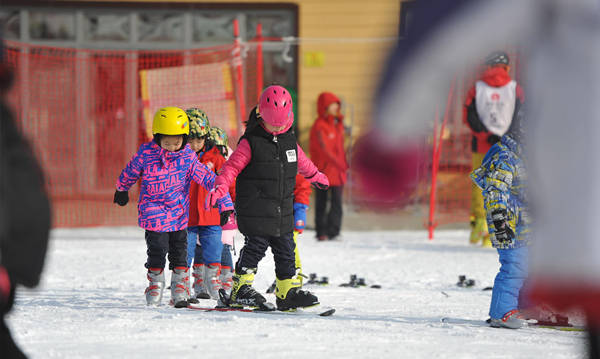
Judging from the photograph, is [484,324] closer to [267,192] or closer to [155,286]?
[267,192]

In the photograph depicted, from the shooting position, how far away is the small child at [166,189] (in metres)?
5.51

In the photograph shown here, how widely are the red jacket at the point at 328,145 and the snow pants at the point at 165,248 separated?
4541mm

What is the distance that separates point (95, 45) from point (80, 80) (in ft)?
2.05

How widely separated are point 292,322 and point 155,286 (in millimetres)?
1048

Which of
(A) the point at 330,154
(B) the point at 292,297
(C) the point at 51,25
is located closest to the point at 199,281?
(B) the point at 292,297

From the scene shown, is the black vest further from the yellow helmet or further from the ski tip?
the ski tip

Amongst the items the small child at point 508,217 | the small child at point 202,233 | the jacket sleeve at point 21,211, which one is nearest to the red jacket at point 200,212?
the small child at point 202,233

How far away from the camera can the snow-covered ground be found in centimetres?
436

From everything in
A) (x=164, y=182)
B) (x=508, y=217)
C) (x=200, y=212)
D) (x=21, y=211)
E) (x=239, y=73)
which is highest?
(x=239, y=73)

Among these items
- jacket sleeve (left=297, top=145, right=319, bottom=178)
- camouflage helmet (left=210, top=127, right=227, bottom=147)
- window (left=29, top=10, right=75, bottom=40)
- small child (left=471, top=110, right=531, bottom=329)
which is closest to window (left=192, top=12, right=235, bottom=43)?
window (left=29, top=10, right=75, bottom=40)

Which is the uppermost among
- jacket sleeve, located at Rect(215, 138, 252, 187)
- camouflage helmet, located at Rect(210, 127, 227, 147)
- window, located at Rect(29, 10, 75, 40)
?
window, located at Rect(29, 10, 75, 40)

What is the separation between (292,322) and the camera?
16.8 feet

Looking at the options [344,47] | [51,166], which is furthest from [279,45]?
[51,166]

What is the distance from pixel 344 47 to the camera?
13461mm
